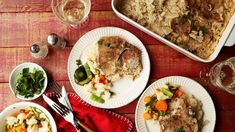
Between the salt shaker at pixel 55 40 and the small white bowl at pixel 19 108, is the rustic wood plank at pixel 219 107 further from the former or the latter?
the salt shaker at pixel 55 40

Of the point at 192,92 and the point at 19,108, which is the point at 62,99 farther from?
the point at 192,92

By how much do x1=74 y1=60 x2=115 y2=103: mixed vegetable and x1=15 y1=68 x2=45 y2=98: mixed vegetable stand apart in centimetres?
19

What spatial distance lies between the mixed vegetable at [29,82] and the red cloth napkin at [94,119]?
0.07 m

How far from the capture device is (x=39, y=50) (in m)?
2.63

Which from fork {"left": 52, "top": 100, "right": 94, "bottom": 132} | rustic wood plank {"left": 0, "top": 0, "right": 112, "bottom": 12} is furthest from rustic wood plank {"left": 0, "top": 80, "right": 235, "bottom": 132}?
rustic wood plank {"left": 0, "top": 0, "right": 112, "bottom": 12}

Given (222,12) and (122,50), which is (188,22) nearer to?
(222,12)

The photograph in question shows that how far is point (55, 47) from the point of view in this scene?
2.71 meters

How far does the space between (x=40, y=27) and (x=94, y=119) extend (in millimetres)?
555

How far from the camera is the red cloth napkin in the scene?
2672 mm

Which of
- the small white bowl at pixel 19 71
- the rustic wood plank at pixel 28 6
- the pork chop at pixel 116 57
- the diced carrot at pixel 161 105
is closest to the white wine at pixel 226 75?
the diced carrot at pixel 161 105

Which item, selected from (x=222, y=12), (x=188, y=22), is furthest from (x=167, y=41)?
(x=222, y=12)

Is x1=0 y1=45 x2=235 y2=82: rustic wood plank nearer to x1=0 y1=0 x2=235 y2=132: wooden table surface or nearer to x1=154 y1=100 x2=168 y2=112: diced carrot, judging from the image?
x1=0 y1=0 x2=235 y2=132: wooden table surface

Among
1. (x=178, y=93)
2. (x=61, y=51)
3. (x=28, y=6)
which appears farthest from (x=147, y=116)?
(x=28, y=6)

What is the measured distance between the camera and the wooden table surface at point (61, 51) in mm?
2695
